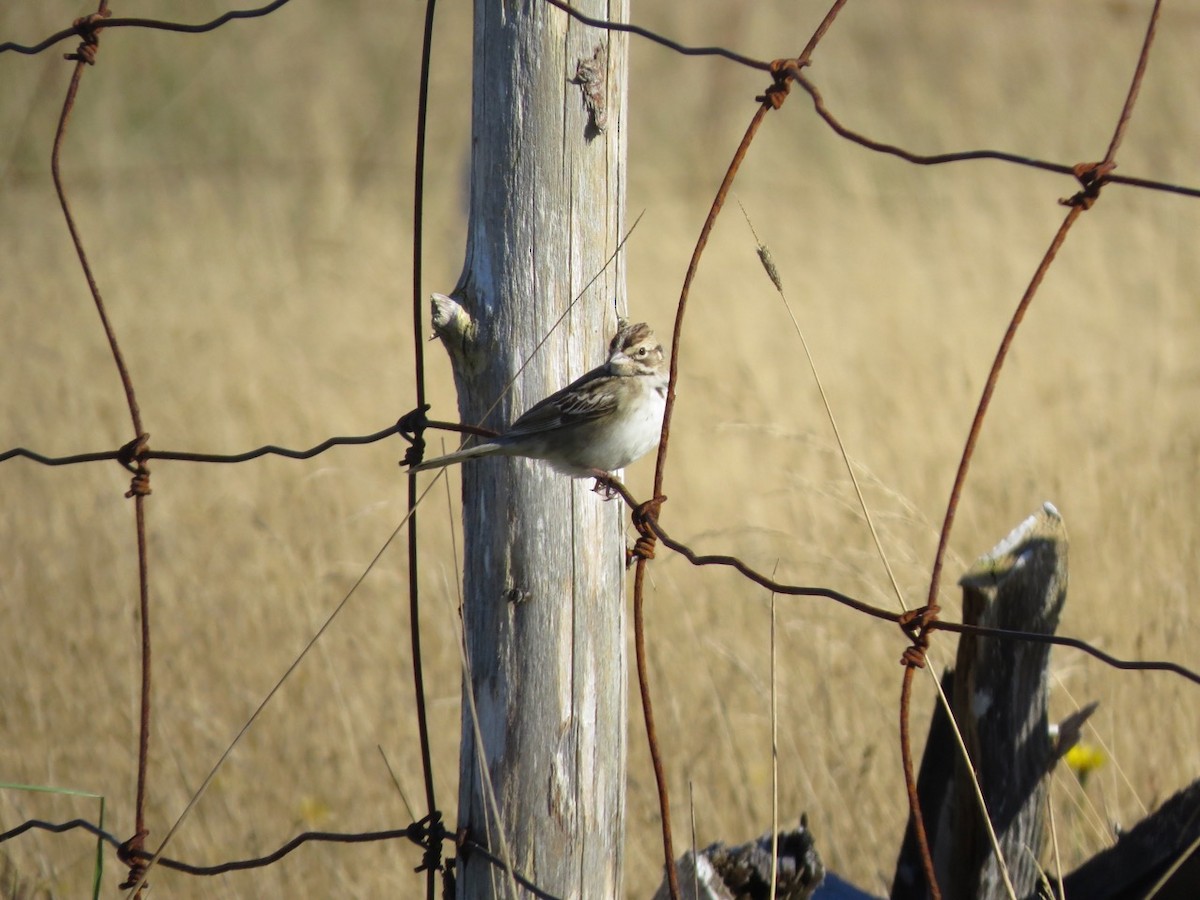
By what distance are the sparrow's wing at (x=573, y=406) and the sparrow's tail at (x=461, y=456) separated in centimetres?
3

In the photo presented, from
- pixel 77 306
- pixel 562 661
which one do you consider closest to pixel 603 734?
pixel 562 661

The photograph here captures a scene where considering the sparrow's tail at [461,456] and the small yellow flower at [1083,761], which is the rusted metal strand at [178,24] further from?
the small yellow flower at [1083,761]

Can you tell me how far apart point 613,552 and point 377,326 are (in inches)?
250

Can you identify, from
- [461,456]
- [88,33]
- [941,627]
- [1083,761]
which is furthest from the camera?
[1083,761]

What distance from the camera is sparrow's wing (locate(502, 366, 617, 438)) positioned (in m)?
2.10

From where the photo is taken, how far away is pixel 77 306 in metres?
8.52

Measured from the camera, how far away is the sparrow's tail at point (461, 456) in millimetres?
2145

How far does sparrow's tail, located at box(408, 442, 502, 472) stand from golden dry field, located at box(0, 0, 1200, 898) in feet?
1.34

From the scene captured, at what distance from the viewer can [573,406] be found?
2.24m

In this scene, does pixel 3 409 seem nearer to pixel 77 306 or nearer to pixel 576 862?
pixel 77 306

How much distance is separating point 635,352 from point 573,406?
19 centimetres

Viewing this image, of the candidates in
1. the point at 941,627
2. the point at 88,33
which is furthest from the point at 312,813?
the point at 941,627

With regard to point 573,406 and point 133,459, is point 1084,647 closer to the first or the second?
point 573,406

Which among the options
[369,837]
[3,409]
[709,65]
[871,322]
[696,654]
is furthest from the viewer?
[709,65]
